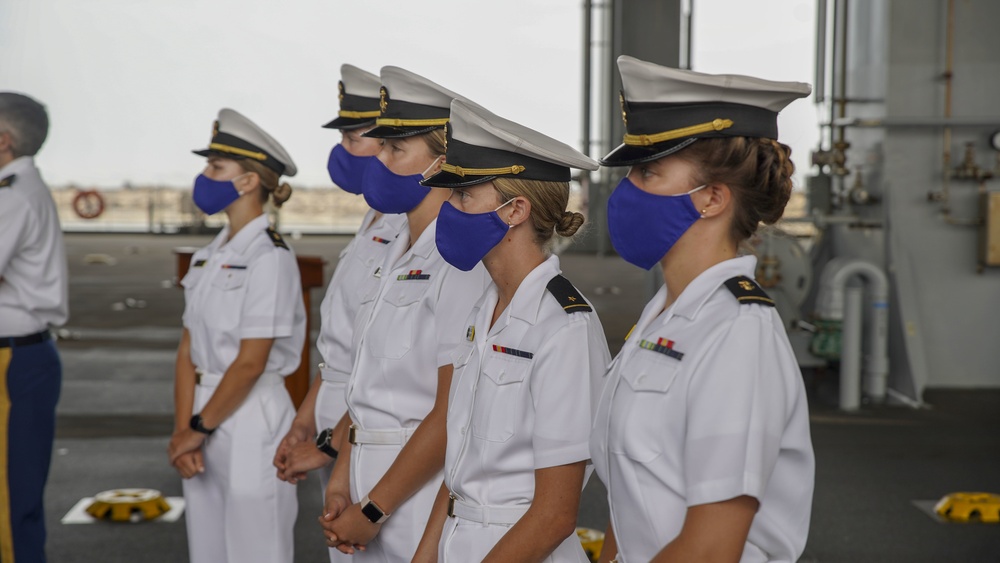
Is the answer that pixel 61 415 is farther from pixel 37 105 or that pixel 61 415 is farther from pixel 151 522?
pixel 37 105

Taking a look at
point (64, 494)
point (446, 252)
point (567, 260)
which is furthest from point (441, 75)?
point (446, 252)

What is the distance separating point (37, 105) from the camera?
3.75 m

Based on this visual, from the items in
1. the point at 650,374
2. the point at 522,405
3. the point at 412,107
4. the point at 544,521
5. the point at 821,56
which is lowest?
the point at 544,521

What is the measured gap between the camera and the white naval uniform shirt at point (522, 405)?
1.73 metres

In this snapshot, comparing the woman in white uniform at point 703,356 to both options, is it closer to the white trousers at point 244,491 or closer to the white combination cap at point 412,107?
the white combination cap at point 412,107

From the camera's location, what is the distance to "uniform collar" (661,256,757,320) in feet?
4.82

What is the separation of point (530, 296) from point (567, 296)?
0.07 metres

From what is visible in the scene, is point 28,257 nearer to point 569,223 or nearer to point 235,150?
point 235,150

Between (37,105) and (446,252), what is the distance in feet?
8.24

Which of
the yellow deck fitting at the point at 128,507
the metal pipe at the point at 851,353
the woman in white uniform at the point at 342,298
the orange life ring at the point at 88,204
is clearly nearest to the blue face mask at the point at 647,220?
the woman in white uniform at the point at 342,298

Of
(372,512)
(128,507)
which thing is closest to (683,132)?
(372,512)

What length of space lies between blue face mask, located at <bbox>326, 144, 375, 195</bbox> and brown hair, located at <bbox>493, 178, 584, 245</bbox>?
42.9 inches

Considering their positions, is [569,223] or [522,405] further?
[569,223]

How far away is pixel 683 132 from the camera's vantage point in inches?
57.9
